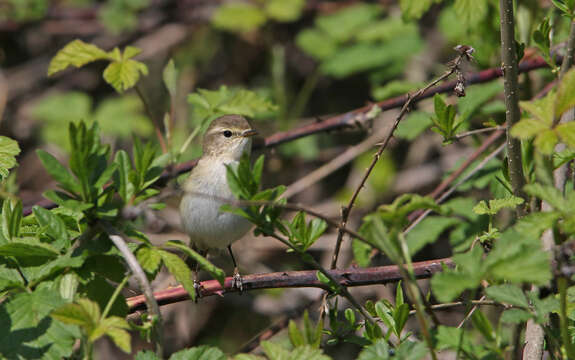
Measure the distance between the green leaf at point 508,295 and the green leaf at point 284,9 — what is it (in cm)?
427

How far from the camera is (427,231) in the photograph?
343 centimetres

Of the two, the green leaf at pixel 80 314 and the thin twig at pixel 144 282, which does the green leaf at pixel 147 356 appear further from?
the green leaf at pixel 80 314

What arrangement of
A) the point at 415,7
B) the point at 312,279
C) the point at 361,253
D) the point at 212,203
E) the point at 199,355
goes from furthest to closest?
the point at 415,7 < the point at 212,203 < the point at 361,253 < the point at 312,279 < the point at 199,355

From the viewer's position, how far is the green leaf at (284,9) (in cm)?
549

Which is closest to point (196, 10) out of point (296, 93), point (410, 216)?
point (296, 93)

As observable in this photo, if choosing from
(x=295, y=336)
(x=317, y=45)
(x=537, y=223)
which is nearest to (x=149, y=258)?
(x=295, y=336)

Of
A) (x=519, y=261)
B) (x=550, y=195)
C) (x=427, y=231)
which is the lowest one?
(x=427, y=231)

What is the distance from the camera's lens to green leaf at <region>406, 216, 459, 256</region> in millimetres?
3391

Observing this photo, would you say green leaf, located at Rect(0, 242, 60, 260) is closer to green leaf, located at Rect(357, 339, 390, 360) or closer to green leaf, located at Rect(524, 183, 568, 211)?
green leaf, located at Rect(357, 339, 390, 360)

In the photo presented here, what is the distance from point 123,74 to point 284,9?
2797 millimetres

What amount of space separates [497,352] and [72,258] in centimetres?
115

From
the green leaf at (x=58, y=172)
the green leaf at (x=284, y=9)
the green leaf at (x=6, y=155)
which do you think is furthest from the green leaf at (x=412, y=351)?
the green leaf at (x=284, y=9)

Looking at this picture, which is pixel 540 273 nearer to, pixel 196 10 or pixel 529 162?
pixel 529 162

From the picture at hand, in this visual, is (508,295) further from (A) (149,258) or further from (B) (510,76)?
(A) (149,258)
